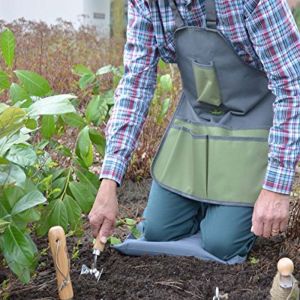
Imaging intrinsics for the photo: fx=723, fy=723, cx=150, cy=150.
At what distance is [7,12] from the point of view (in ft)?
33.0

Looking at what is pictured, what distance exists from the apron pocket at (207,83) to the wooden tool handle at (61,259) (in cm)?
85

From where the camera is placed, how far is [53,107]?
179 cm

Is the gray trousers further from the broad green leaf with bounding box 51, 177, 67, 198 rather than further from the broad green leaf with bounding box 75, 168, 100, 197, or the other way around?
the broad green leaf with bounding box 51, 177, 67, 198

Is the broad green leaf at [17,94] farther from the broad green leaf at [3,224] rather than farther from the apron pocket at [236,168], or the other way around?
the apron pocket at [236,168]

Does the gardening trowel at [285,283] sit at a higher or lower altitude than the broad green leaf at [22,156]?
lower

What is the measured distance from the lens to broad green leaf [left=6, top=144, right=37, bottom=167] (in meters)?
1.71

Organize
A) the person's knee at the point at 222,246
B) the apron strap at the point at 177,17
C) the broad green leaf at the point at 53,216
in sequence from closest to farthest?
the broad green leaf at the point at 53,216
the apron strap at the point at 177,17
the person's knee at the point at 222,246

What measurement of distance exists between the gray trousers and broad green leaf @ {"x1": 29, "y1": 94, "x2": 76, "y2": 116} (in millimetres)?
919

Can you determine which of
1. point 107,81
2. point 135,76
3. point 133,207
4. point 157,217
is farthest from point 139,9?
point 107,81

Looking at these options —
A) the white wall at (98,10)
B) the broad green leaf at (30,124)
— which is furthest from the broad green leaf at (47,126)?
the white wall at (98,10)

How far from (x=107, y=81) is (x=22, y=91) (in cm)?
247

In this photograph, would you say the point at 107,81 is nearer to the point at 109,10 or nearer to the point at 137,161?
the point at 137,161

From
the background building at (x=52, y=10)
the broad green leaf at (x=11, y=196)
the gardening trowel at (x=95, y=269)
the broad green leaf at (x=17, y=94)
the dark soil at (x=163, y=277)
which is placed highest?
the background building at (x=52, y=10)

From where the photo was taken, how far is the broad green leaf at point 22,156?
5.60 ft
